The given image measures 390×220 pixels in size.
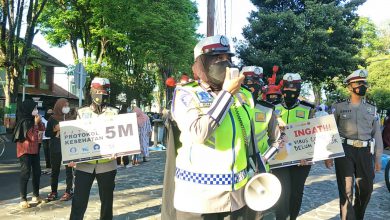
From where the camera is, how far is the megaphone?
2695 millimetres

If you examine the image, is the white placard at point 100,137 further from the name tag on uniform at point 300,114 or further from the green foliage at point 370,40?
the green foliage at point 370,40

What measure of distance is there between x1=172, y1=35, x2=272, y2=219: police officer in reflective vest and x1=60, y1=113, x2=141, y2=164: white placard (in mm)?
2744

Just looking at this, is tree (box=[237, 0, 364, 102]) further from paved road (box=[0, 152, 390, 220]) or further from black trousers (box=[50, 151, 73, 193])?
black trousers (box=[50, 151, 73, 193])

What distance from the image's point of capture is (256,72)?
5773 mm

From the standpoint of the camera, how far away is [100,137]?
5.46 m

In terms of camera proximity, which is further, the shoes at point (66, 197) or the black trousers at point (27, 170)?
the shoes at point (66, 197)

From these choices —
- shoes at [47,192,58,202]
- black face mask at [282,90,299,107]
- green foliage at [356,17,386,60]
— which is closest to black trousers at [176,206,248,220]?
black face mask at [282,90,299,107]

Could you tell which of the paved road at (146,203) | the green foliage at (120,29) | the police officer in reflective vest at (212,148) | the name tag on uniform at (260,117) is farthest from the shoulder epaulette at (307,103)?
the green foliage at (120,29)

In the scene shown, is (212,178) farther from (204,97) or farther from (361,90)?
(361,90)

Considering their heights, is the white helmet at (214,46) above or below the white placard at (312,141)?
above

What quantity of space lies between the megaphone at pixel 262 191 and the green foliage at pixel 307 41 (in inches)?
749

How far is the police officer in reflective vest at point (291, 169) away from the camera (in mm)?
5312

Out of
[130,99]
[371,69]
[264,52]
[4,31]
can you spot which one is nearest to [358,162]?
[264,52]

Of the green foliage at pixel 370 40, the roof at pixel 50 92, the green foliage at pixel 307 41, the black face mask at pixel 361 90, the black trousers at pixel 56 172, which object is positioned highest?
the green foliage at pixel 370 40
